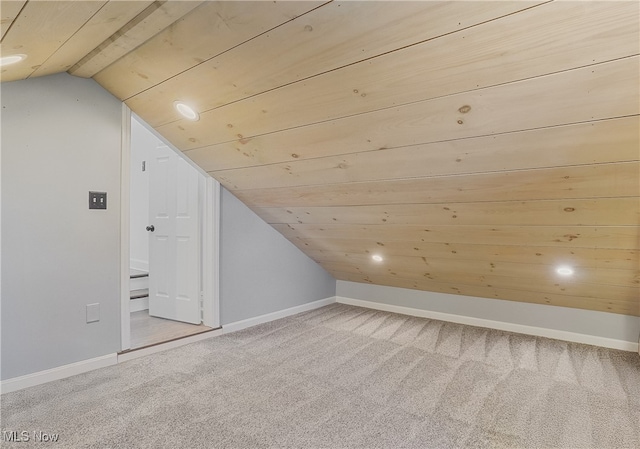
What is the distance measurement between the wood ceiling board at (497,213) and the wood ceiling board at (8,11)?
193 centimetres

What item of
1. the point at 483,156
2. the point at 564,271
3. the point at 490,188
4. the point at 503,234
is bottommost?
the point at 564,271

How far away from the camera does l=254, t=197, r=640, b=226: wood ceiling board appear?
1.80 metres

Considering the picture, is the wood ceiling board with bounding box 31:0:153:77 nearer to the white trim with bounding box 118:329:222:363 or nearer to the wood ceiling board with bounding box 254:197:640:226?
the wood ceiling board with bounding box 254:197:640:226

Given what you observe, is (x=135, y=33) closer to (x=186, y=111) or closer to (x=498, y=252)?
(x=186, y=111)

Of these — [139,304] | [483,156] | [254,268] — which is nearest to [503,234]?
[483,156]

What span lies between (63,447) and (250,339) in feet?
4.82

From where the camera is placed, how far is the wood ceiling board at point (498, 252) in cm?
216

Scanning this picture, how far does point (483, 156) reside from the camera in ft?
5.56

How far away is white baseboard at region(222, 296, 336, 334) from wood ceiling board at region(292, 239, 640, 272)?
78cm

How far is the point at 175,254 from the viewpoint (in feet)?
10.4

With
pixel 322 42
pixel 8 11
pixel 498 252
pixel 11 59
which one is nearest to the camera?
pixel 8 11

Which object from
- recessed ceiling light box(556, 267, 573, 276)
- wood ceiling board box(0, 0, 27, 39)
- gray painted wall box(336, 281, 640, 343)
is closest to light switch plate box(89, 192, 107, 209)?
wood ceiling board box(0, 0, 27, 39)

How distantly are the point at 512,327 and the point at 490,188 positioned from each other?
1.78 metres

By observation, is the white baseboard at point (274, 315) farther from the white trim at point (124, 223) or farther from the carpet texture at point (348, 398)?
the white trim at point (124, 223)
